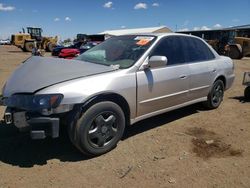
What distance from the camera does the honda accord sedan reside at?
11.5 feet

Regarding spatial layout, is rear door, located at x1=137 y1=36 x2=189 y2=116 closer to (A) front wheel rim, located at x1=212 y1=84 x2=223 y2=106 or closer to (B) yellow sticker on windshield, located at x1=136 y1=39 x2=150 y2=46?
(B) yellow sticker on windshield, located at x1=136 y1=39 x2=150 y2=46

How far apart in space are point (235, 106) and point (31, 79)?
466cm

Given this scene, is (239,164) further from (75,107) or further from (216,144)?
(75,107)

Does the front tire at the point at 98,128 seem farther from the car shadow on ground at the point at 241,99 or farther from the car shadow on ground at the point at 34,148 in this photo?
the car shadow on ground at the point at 241,99

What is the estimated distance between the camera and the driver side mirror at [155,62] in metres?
4.27

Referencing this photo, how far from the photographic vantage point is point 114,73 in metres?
4.02

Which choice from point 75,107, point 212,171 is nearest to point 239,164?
point 212,171

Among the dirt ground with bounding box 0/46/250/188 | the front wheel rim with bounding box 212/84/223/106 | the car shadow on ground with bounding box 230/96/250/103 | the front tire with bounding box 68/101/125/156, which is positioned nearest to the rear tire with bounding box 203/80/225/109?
the front wheel rim with bounding box 212/84/223/106

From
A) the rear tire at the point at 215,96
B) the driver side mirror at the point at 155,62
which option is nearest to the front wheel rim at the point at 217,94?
the rear tire at the point at 215,96

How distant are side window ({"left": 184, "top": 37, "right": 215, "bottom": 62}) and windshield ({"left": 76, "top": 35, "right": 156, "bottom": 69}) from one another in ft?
3.01

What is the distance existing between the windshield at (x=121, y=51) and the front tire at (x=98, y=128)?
738mm

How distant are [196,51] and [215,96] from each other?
116 centimetres

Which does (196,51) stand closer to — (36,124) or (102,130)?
(102,130)

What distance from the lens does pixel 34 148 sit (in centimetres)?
416
